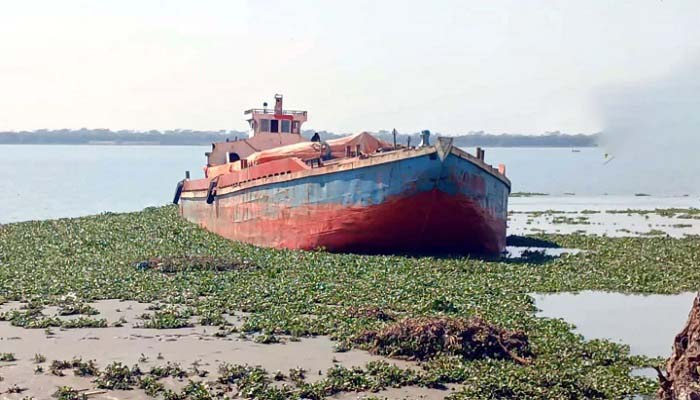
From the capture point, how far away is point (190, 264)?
1950 cm

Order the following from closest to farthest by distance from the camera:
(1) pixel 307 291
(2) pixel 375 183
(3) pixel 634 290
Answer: (1) pixel 307 291 → (3) pixel 634 290 → (2) pixel 375 183

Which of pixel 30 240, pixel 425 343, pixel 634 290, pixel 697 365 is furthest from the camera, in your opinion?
pixel 30 240

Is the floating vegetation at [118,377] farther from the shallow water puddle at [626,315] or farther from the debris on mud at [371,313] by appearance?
the shallow water puddle at [626,315]

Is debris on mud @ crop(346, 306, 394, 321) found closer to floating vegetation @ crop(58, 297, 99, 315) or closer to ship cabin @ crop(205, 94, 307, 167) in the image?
floating vegetation @ crop(58, 297, 99, 315)

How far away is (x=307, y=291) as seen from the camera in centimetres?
1599

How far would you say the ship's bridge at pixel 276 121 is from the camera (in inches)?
1283

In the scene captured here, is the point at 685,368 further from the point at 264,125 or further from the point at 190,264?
the point at 264,125

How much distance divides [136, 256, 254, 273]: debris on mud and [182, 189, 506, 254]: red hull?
2.76 meters

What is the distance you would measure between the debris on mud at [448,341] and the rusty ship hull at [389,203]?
9.38 metres

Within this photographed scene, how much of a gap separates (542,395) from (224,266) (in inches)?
434

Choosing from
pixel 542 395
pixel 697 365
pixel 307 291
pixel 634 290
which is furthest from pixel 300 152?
pixel 697 365

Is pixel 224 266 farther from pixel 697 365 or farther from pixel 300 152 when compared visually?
pixel 697 365

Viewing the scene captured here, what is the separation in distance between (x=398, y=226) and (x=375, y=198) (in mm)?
900

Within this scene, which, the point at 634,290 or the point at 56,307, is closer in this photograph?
the point at 56,307
